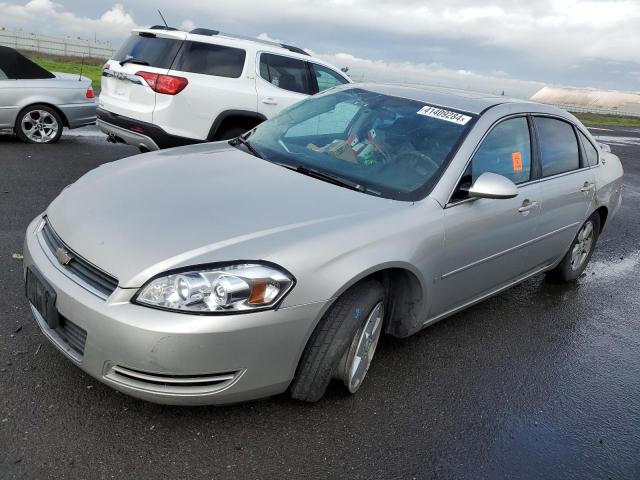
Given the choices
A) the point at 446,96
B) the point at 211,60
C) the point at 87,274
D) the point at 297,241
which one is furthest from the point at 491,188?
the point at 211,60

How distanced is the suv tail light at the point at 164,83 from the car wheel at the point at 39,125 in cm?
283

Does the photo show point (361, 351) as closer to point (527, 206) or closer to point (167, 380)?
point (167, 380)

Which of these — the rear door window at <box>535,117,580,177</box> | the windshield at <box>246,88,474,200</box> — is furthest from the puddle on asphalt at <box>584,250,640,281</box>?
the windshield at <box>246,88,474,200</box>

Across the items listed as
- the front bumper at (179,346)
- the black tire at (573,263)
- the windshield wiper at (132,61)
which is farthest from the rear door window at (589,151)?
the windshield wiper at (132,61)

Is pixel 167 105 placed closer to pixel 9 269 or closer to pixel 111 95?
pixel 111 95

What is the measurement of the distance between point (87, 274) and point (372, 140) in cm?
199

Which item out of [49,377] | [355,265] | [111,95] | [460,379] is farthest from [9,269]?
[111,95]

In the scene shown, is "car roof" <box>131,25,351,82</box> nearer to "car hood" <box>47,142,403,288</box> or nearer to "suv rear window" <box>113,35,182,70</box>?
"suv rear window" <box>113,35,182,70</box>

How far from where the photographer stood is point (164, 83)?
686 centimetres

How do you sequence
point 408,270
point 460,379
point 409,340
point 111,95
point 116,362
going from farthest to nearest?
point 111,95 < point 409,340 < point 460,379 < point 408,270 < point 116,362

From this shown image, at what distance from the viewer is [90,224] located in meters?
2.77

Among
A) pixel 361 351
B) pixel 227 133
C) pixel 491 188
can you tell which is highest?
pixel 491 188

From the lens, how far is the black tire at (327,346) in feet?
9.02

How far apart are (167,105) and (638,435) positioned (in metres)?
5.73
